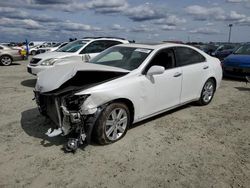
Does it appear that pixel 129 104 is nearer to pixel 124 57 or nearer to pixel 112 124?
pixel 112 124

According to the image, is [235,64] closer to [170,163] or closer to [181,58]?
[181,58]

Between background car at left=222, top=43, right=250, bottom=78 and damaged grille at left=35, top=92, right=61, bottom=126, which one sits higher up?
background car at left=222, top=43, right=250, bottom=78

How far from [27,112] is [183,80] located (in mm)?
3520

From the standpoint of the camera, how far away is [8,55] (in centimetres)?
1516

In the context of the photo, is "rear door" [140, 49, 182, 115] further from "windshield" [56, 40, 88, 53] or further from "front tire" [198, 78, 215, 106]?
"windshield" [56, 40, 88, 53]

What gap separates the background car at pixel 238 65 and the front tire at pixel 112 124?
661 centimetres

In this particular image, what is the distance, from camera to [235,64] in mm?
9133

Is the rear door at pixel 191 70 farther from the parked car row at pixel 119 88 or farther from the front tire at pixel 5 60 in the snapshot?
the front tire at pixel 5 60

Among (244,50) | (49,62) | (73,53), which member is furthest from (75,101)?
(244,50)

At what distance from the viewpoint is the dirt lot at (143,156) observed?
298 centimetres

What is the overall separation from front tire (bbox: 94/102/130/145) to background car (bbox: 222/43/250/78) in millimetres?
6609

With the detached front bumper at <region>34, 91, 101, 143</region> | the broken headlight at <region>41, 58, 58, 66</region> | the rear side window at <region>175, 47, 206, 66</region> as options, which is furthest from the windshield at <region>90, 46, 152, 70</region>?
the broken headlight at <region>41, 58, 58, 66</region>

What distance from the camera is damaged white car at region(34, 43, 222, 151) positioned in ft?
11.6

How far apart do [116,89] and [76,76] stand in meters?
0.88
